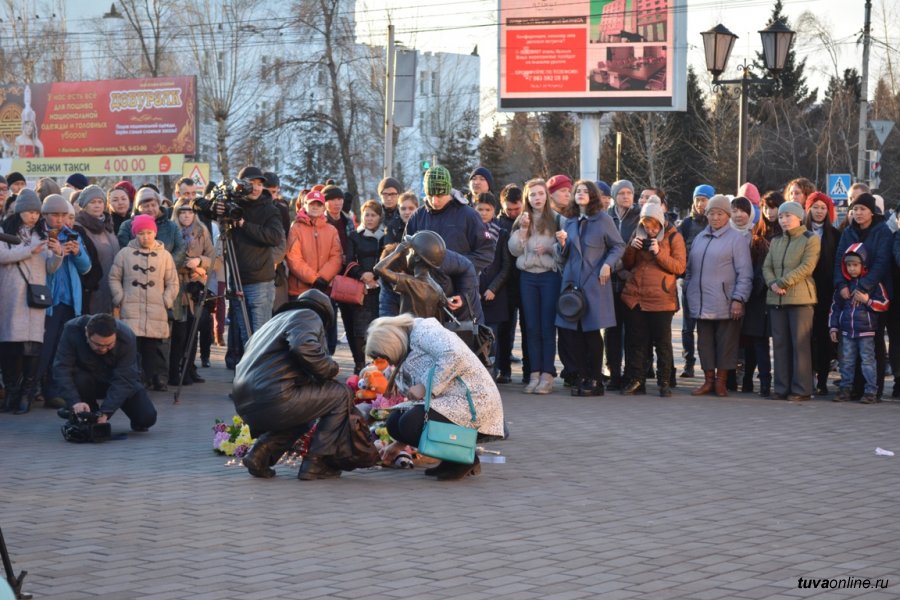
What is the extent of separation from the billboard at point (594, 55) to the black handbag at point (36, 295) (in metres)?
16.7

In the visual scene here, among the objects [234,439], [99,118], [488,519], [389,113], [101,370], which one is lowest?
[488,519]

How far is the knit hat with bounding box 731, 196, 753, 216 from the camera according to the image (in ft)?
46.4

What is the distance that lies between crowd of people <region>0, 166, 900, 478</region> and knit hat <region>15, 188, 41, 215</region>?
0.01 m

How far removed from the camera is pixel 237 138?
51250 millimetres

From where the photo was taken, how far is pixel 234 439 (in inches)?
383

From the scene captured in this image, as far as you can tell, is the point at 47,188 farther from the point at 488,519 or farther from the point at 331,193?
the point at 488,519

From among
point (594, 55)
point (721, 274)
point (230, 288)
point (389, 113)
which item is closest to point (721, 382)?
point (721, 274)

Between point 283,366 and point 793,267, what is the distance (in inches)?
253

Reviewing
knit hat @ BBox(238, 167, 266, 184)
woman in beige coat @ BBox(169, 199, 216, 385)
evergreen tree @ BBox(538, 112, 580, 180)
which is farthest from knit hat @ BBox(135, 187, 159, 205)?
evergreen tree @ BBox(538, 112, 580, 180)

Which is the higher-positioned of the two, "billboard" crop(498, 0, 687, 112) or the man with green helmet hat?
"billboard" crop(498, 0, 687, 112)

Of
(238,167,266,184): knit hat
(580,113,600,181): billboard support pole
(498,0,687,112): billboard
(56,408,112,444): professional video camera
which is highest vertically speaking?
(498,0,687,112): billboard

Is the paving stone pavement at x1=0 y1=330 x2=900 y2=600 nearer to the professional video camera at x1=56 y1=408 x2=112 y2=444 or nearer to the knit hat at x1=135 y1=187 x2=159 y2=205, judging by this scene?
the professional video camera at x1=56 y1=408 x2=112 y2=444

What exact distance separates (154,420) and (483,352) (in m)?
2.84

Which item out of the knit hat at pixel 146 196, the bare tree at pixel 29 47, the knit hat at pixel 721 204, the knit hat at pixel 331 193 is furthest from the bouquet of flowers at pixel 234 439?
the bare tree at pixel 29 47
